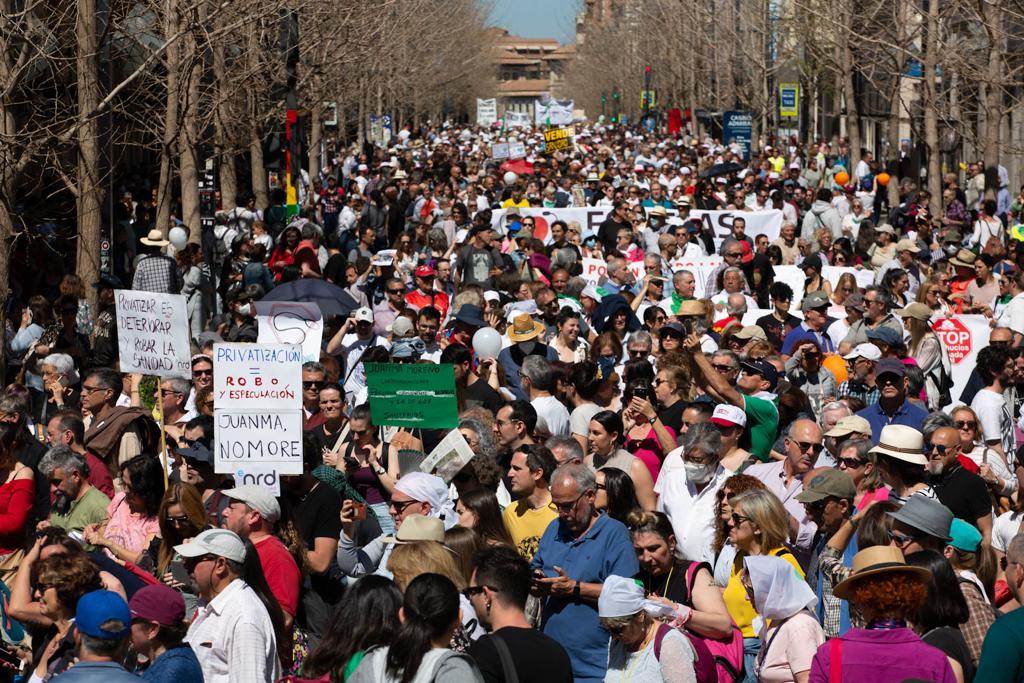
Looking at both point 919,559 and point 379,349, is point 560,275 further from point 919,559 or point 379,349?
point 919,559

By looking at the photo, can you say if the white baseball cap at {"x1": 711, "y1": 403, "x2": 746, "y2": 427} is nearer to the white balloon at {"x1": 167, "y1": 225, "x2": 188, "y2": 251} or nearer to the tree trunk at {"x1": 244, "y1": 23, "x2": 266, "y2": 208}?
the white balloon at {"x1": 167, "y1": 225, "x2": 188, "y2": 251}

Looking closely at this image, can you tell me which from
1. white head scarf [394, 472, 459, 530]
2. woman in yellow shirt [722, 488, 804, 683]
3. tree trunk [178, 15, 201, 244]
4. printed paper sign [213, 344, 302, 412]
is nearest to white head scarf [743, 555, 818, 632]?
woman in yellow shirt [722, 488, 804, 683]

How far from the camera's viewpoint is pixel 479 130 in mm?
94938

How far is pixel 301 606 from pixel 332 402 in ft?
10.5

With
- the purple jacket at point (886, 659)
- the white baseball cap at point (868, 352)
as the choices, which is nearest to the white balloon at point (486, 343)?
the white baseball cap at point (868, 352)

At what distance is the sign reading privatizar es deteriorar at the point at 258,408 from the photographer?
28.5 feet

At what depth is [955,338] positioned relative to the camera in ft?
45.3

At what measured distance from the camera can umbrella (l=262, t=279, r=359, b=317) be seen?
48.1 ft

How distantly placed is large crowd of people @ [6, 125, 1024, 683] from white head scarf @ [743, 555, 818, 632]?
10 mm

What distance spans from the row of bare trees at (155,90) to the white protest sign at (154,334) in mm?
2862

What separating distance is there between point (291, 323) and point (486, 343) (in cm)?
199

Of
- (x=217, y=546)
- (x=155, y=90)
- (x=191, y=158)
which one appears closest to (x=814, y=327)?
(x=217, y=546)

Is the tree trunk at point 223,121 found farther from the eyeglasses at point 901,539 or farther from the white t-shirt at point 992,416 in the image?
the eyeglasses at point 901,539

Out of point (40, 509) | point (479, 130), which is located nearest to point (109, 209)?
point (40, 509)
